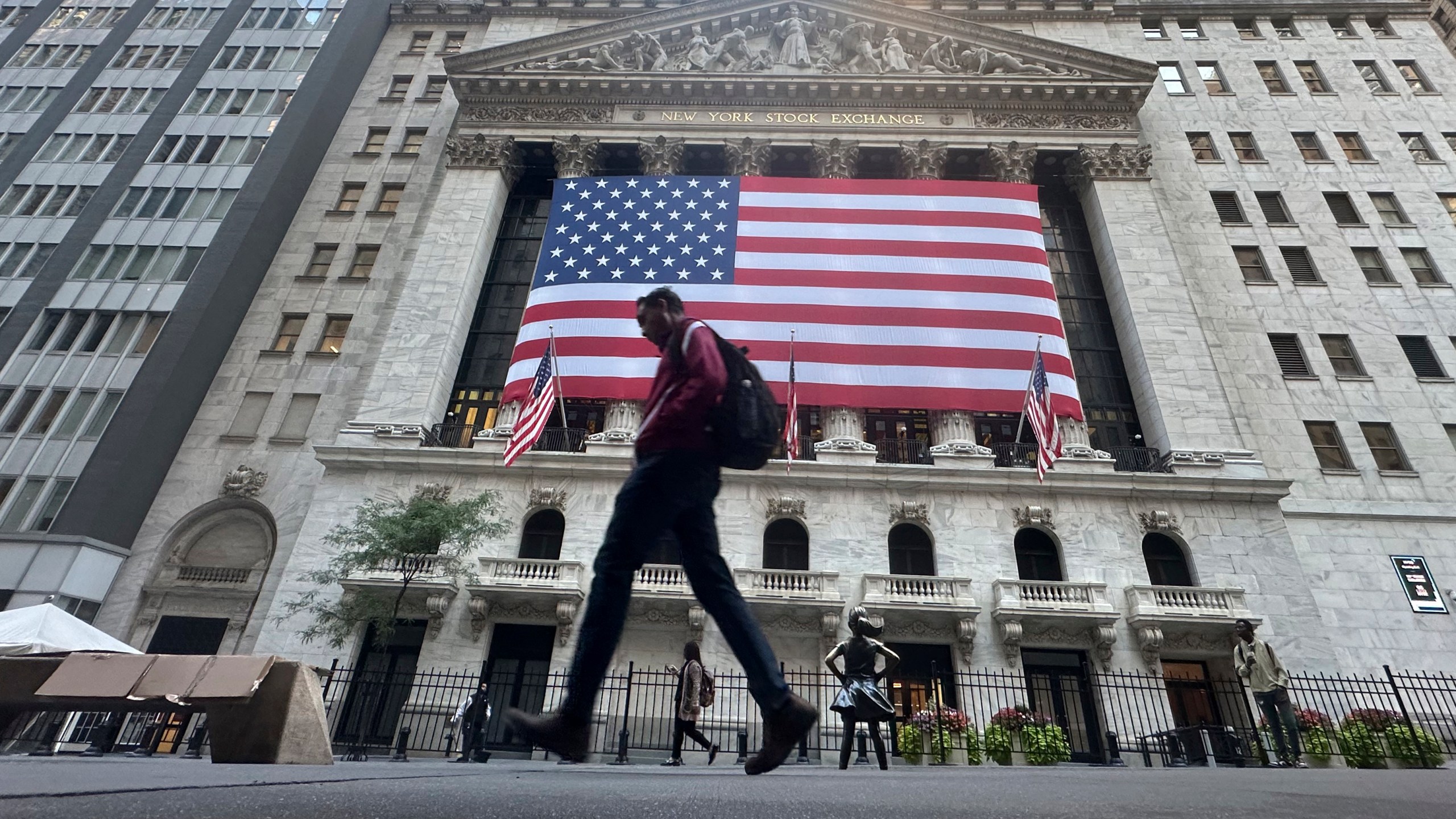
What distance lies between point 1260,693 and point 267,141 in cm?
4047

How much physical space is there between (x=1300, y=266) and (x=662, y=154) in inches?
1085

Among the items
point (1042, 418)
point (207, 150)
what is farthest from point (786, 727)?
point (207, 150)

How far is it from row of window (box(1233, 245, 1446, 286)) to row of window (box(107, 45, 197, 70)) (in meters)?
51.4

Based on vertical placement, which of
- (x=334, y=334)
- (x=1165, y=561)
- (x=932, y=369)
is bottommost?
(x=1165, y=561)

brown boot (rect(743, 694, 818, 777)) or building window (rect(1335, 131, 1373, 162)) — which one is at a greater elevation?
building window (rect(1335, 131, 1373, 162))

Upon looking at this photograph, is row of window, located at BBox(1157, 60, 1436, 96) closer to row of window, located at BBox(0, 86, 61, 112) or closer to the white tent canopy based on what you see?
the white tent canopy

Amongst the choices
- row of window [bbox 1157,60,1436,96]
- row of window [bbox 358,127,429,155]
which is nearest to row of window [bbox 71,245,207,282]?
row of window [bbox 358,127,429,155]

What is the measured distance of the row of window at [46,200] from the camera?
100 ft

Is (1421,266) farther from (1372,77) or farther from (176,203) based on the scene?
(176,203)

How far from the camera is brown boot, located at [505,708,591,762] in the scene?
288 cm

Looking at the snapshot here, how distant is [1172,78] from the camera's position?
3566cm

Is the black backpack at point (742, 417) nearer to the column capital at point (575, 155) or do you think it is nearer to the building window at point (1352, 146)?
the column capital at point (575, 155)

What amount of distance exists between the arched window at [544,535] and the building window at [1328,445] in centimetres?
2669

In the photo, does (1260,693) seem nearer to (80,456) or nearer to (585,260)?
(585,260)
